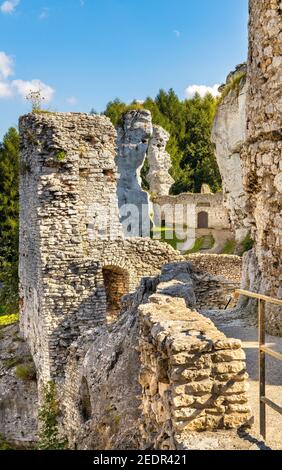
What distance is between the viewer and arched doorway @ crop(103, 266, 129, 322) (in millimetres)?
15423

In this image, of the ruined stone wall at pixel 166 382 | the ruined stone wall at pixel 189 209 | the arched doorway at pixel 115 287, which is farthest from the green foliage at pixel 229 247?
the ruined stone wall at pixel 166 382

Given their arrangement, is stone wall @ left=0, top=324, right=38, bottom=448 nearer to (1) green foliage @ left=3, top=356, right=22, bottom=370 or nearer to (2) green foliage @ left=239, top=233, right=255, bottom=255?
(1) green foliage @ left=3, top=356, right=22, bottom=370

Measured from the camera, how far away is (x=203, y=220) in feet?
121

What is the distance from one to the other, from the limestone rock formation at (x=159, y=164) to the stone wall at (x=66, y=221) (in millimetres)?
25114

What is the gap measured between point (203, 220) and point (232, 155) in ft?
44.6

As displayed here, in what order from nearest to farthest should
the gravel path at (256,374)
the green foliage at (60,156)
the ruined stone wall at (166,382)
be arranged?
the ruined stone wall at (166,382) → the gravel path at (256,374) → the green foliage at (60,156)

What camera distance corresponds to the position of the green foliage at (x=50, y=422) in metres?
10.7

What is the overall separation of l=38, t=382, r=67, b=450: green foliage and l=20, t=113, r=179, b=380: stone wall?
1.29ft

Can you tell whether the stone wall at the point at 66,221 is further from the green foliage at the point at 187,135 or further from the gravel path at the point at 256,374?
the green foliage at the point at 187,135

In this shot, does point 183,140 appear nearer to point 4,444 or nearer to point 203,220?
point 203,220

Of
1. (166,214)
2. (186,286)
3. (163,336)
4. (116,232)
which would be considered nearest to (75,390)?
(186,286)

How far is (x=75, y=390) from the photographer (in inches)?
390
